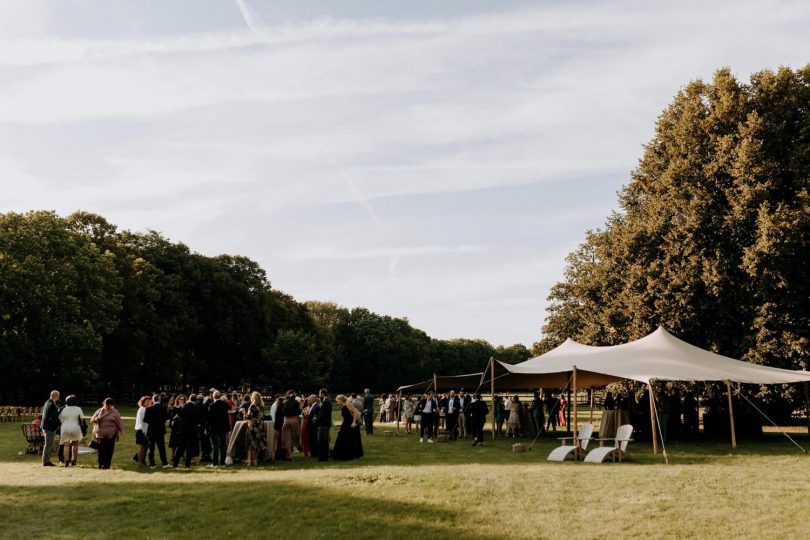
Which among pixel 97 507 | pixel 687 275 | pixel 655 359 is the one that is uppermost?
pixel 687 275

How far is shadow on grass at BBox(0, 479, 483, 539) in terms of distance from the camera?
8930 mm

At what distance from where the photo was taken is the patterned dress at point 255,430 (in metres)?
15.2

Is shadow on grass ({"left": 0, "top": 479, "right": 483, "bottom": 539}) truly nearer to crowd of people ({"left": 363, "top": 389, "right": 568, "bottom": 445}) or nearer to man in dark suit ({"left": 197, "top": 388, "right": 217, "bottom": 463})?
man in dark suit ({"left": 197, "top": 388, "right": 217, "bottom": 463})

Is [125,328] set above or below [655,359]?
above

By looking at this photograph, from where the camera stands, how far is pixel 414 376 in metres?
92.4

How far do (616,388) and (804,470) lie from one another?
12245 mm

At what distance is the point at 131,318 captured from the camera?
45719 millimetres

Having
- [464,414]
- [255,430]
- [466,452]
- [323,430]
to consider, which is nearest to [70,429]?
[255,430]

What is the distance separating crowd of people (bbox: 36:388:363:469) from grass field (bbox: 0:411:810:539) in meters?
0.52

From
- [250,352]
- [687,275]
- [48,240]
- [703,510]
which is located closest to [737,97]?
[687,275]

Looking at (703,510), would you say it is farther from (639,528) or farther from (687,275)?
(687,275)

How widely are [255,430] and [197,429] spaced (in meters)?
1.30

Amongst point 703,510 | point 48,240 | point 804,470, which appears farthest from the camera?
point 48,240

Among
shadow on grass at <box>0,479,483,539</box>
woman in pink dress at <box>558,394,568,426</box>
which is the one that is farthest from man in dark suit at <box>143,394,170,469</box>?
woman in pink dress at <box>558,394,568,426</box>
